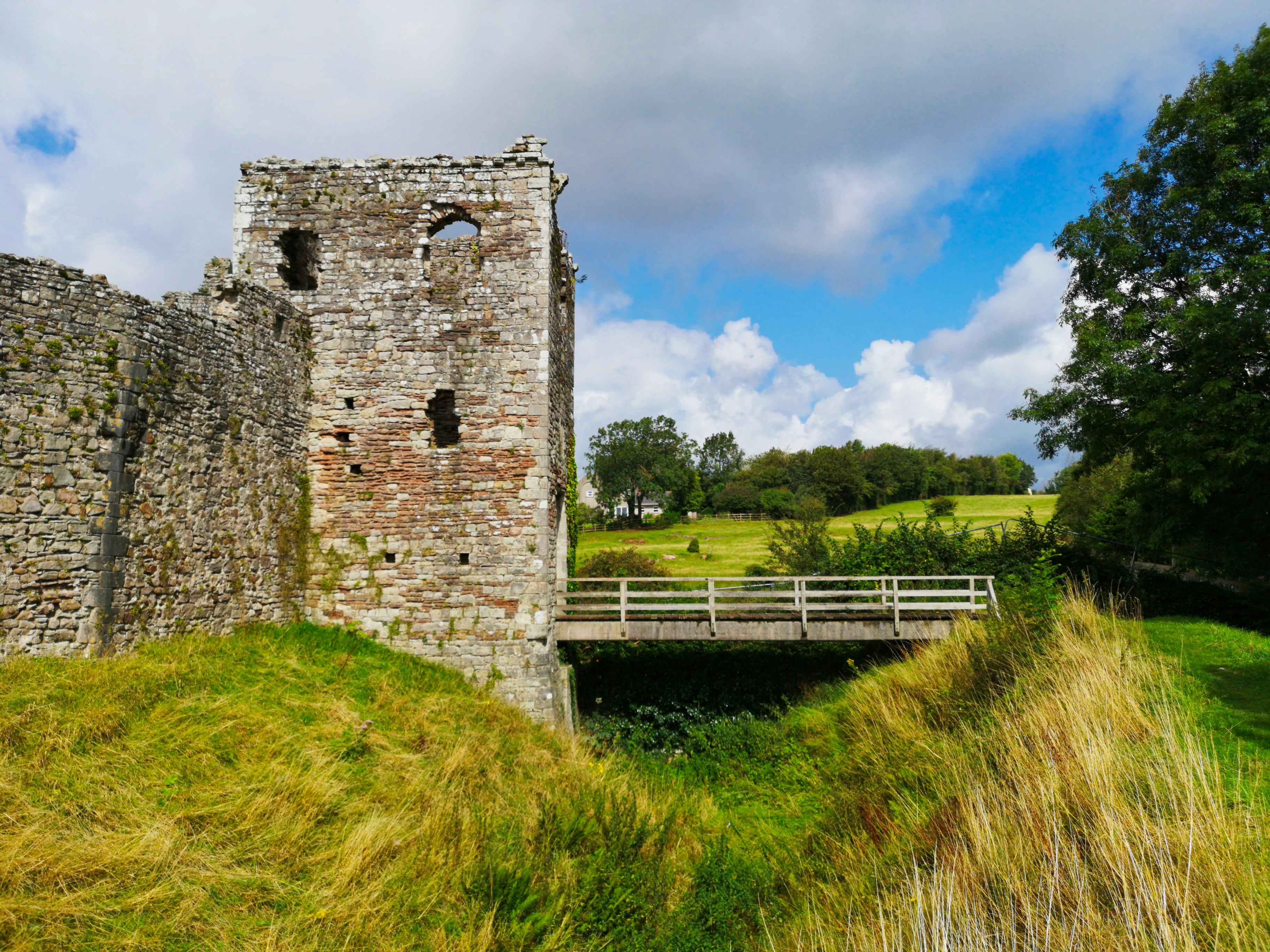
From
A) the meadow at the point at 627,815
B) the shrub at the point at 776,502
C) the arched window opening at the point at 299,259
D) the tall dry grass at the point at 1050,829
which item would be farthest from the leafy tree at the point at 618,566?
the shrub at the point at 776,502

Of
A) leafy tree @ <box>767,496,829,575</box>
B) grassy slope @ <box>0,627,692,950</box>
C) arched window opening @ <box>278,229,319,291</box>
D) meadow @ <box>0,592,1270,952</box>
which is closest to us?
meadow @ <box>0,592,1270,952</box>

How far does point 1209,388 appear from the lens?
10.9 metres

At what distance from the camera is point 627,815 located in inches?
274

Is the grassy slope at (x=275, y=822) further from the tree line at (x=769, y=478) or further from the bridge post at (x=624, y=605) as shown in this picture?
the tree line at (x=769, y=478)

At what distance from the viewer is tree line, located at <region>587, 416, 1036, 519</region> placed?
2340 inches

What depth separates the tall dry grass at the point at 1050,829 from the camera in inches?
133

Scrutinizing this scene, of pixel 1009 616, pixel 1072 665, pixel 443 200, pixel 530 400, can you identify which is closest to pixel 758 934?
pixel 1072 665

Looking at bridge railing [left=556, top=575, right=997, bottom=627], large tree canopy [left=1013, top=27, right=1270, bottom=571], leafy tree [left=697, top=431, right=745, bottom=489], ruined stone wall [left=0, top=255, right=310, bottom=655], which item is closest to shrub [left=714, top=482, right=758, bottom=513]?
leafy tree [left=697, top=431, right=745, bottom=489]

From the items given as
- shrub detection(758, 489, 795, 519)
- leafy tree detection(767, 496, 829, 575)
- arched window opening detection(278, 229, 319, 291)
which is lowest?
leafy tree detection(767, 496, 829, 575)

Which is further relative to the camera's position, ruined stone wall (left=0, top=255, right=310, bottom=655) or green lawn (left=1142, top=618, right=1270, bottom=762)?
ruined stone wall (left=0, top=255, right=310, bottom=655)

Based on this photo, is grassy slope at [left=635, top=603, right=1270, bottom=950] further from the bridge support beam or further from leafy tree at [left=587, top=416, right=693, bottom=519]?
leafy tree at [left=587, top=416, right=693, bottom=519]

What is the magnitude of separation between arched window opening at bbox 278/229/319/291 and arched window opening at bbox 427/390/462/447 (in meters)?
3.11

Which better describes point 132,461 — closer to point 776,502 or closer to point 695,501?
point 776,502

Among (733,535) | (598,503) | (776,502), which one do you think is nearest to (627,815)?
(733,535)
